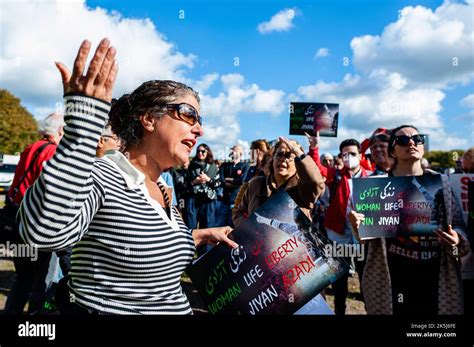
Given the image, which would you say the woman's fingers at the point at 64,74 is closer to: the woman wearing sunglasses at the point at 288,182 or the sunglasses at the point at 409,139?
the woman wearing sunglasses at the point at 288,182

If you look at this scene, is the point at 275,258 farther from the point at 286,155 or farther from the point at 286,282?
the point at 286,155

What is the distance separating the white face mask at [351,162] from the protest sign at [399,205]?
6.83 ft

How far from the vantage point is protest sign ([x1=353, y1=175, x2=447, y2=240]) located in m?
2.86

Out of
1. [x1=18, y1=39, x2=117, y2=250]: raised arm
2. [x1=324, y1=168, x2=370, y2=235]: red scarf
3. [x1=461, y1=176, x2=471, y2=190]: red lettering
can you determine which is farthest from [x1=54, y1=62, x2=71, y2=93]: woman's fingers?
[x1=324, y1=168, x2=370, y2=235]: red scarf

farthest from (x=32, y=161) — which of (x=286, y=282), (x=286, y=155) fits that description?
(x=286, y=282)

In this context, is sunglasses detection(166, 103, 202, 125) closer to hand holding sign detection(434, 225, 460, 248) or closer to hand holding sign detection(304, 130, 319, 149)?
hand holding sign detection(434, 225, 460, 248)

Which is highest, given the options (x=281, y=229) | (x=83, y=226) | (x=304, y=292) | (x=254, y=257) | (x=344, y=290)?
(x=83, y=226)

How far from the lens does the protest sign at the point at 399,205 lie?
2857 mm

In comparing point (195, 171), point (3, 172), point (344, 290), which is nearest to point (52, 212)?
point (344, 290)

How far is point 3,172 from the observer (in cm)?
2389

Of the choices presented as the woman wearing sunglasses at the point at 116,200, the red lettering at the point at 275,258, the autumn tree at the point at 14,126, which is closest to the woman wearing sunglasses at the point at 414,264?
the red lettering at the point at 275,258

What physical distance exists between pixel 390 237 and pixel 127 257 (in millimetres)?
2192

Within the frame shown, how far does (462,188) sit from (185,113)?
2.13 m

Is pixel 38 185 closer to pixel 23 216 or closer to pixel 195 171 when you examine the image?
pixel 23 216
